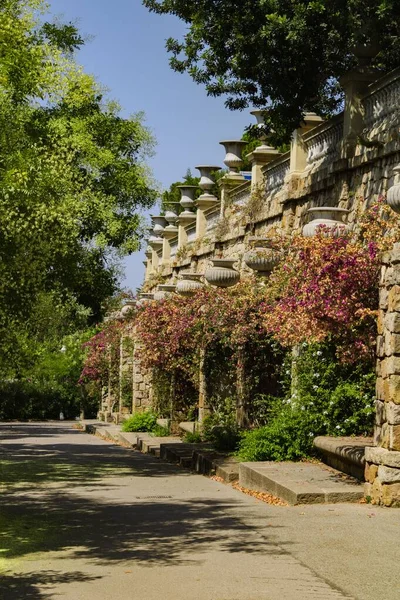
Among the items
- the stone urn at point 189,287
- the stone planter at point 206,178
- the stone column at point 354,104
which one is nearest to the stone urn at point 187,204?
the stone planter at point 206,178

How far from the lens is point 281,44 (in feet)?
53.1

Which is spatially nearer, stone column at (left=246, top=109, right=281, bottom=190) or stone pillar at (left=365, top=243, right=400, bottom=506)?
stone pillar at (left=365, top=243, right=400, bottom=506)

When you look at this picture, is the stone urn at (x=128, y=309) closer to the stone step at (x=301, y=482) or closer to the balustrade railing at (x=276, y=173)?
the balustrade railing at (x=276, y=173)

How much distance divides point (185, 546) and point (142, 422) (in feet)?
65.5

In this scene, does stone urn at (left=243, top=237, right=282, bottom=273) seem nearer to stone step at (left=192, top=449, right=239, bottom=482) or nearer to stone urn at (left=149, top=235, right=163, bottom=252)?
stone step at (left=192, top=449, right=239, bottom=482)

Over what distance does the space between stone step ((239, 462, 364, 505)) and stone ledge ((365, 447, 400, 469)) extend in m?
0.39

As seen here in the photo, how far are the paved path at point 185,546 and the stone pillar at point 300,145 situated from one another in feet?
20.5

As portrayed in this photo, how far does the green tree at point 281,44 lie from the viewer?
15.4 metres

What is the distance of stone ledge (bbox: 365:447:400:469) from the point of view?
10.7 m

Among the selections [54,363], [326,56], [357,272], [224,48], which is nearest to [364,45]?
[326,56]

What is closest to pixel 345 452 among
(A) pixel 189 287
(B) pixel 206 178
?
(A) pixel 189 287

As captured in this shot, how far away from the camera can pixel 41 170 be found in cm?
1783

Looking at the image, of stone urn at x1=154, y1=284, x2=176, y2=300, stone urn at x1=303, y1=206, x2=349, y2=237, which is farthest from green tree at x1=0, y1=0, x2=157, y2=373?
stone urn at x1=303, y1=206, x2=349, y2=237

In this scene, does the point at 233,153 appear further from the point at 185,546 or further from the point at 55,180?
the point at 185,546
